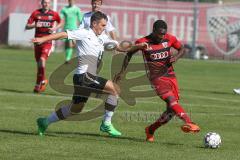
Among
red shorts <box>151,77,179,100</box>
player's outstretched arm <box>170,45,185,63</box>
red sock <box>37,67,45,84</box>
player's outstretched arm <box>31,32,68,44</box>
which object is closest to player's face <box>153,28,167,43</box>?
player's outstretched arm <box>170,45,185,63</box>

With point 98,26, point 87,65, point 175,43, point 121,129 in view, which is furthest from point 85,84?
point 121,129

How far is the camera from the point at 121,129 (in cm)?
1474

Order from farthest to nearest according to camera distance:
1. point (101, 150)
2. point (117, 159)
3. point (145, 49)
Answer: point (145, 49)
point (101, 150)
point (117, 159)

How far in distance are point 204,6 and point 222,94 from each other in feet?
72.7

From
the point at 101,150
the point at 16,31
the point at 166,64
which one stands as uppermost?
the point at 166,64

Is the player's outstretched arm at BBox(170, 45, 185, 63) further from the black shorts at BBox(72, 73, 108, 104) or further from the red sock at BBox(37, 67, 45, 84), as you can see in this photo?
the red sock at BBox(37, 67, 45, 84)

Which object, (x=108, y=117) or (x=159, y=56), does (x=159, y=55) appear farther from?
(x=108, y=117)

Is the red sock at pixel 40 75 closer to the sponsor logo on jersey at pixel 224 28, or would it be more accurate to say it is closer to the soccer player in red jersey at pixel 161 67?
the soccer player in red jersey at pixel 161 67

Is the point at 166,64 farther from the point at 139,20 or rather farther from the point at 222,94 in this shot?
the point at 139,20

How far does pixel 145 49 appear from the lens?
13.3m

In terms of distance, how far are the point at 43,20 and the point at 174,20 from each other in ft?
80.7

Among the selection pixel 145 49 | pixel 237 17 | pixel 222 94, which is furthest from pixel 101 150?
pixel 237 17

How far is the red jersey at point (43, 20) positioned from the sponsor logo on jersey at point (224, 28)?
22517 millimetres

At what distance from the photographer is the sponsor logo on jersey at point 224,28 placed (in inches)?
1699
